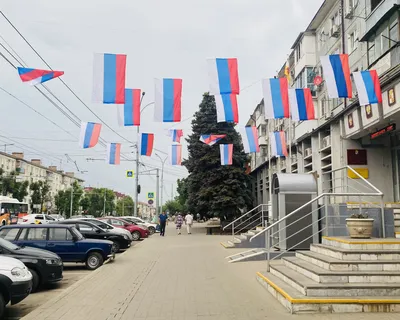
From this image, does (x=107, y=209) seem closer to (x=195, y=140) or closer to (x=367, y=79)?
(x=195, y=140)

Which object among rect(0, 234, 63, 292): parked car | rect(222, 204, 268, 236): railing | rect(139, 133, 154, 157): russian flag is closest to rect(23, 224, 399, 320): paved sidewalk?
rect(0, 234, 63, 292): parked car

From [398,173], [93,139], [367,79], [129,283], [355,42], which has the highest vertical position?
[355,42]

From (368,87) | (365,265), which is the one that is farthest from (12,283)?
(368,87)

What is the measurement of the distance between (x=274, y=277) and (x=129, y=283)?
3623 mm

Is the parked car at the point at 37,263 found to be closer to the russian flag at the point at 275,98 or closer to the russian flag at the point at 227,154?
the russian flag at the point at 275,98

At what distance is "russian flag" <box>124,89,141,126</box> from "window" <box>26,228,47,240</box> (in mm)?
4599

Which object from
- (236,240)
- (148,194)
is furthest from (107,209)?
(236,240)

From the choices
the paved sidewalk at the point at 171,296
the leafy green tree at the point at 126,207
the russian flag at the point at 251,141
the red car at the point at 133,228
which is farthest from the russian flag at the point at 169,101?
the leafy green tree at the point at 126,207

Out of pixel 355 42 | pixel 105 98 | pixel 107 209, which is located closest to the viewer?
pixel 105 98

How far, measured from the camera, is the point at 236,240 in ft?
64.1

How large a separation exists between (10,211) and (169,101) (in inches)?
1286

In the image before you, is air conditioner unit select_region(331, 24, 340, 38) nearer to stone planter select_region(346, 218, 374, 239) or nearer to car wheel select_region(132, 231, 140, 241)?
car wheel select_region(132, 231, 140, 241)

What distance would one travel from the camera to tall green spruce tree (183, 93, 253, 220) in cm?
3181

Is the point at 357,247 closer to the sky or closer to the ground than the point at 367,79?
closer to the ground
